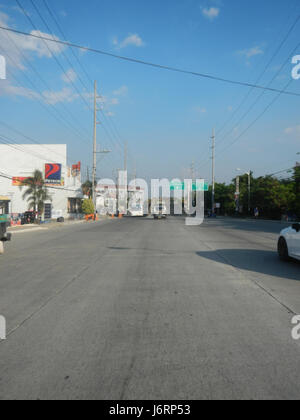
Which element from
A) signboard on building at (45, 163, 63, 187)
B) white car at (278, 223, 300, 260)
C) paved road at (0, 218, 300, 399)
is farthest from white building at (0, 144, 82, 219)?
paved road at (0, 218, 300, 399)

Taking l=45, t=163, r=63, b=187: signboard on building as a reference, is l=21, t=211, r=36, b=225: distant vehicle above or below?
below

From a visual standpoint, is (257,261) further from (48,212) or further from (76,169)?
(76,169)

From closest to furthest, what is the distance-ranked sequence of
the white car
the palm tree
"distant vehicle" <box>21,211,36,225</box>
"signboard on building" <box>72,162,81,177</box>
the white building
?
the white car
"distant vehicle" <box>21,211,36,225</box>
the palm tree
the white building
"signboard on building" <box>72,162,81,177</box>

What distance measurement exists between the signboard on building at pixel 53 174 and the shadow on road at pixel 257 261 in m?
43.4

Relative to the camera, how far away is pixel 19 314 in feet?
17.7

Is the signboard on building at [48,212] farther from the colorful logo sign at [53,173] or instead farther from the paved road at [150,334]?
the paved road at [150,334]

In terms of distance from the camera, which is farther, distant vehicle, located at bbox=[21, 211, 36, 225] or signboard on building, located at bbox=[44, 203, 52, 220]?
signboard on building, located at bbox=[44, 203, 52, 220]

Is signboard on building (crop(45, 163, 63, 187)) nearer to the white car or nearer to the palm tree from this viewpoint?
the palm tree

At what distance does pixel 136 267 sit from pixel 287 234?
445 centimetres

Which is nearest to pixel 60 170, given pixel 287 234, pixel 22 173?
pixel 22 173

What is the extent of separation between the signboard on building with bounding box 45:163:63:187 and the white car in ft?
151

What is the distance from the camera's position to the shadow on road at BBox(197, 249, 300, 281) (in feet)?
28.5

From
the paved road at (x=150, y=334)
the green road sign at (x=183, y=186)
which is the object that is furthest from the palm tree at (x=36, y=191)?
the paved road at (x=150, y=334)

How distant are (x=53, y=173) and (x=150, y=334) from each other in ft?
168
